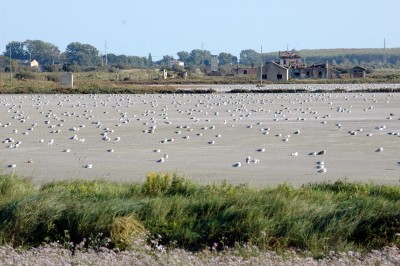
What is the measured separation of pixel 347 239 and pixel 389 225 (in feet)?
1.75

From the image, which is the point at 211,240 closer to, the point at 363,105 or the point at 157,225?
the point at 157,225

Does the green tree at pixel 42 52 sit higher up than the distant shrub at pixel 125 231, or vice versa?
the green tree at pixel 42 52

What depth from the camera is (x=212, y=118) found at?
29.0m

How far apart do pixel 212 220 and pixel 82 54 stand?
7126 inches

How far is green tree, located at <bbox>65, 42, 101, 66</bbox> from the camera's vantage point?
186m

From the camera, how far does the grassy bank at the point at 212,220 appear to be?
9438 mm

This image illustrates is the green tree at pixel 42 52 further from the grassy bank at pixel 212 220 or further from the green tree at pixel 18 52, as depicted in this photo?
the grassy bank at pixel 212 220

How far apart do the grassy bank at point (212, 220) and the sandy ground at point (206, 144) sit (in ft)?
11.1

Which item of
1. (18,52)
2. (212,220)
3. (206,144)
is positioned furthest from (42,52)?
(212,220)

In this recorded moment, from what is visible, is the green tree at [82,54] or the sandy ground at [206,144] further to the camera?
the green tree at [82,54]

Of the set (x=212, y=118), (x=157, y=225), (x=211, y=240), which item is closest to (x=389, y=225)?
(x=211, y=240)

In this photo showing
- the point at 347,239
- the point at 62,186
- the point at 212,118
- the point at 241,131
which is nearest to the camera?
the point at 347,239

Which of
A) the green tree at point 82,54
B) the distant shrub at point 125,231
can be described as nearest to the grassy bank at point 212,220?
the distant shrub at point 125,231

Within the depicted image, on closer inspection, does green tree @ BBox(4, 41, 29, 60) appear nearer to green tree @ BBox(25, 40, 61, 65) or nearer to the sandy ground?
green tree @ BBox(25, 40, 61, 65)
